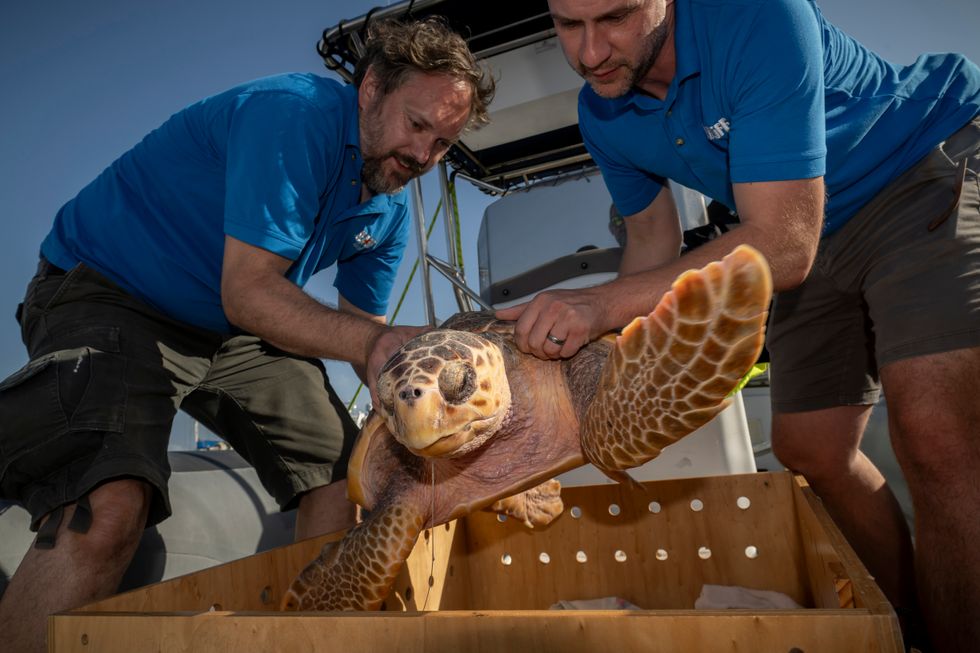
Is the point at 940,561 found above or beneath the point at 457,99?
beneath

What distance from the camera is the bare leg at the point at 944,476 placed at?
1232mm

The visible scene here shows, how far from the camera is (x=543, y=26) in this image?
9.43 ft

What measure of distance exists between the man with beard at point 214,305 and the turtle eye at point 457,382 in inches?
10.2

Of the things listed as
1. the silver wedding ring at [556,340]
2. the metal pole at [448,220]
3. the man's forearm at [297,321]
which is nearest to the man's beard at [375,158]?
the man's forearm at [297,321]

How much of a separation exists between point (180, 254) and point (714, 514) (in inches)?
70.8

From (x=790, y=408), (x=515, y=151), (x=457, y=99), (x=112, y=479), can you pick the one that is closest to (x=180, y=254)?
(x=112, y=479)

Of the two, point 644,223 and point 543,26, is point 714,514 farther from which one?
point 543,26

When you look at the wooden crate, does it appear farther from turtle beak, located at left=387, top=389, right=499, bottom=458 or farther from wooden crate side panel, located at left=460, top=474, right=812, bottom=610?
turtle beak, located at left=387, top=389, right=499, bottom=458

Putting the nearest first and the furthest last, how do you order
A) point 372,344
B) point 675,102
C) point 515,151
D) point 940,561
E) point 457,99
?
point 940,561 < point 372,344 < point 675,102 < point 457,99 < point 515,151

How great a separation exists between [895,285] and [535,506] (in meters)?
1.09

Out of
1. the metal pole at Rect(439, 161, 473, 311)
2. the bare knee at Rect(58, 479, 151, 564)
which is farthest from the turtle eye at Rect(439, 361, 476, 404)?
the metal pole at Rect(439, 161, 473, 311)

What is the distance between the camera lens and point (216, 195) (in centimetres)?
185

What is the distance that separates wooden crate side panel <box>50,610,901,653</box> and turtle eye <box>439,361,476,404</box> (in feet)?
1.40

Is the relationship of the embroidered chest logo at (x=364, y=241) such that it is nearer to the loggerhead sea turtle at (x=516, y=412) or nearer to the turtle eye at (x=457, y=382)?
the loggerhead sea turtle at (x=516, y=412)
